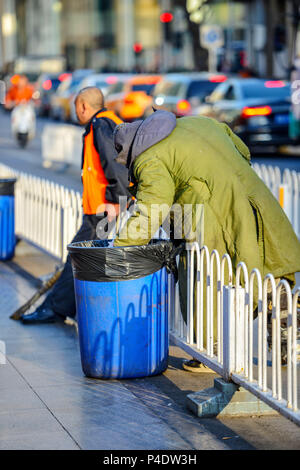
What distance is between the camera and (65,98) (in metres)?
36.9

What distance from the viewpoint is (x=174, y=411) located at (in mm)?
5977

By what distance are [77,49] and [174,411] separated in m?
71.0

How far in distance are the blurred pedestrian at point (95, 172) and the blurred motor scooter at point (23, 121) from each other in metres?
19.1

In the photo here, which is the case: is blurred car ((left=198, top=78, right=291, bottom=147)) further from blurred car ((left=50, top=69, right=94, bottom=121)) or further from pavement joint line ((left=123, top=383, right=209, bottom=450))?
pavement joint line ((left=123, top=383, right=209, bottom=450))

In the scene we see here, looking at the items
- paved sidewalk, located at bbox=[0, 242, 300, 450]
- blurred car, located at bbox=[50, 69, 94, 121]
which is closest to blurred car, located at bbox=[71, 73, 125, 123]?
blurred car, located at bbox=[50, 69, 94, 121]

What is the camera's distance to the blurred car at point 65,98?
120 ft

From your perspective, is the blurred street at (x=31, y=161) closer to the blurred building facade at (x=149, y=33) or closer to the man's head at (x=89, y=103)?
the blurred building facade at (x=149, y=33)

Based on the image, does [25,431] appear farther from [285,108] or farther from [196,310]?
[285,108]

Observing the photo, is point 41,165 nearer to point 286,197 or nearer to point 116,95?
point 116,95

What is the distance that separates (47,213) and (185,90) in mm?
14964

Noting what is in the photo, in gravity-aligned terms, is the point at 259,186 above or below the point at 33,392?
above

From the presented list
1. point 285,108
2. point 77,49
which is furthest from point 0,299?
point 77,49

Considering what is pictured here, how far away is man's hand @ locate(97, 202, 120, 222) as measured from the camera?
797 centimetres

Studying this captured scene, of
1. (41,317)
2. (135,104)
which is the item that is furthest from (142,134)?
(135,104)
